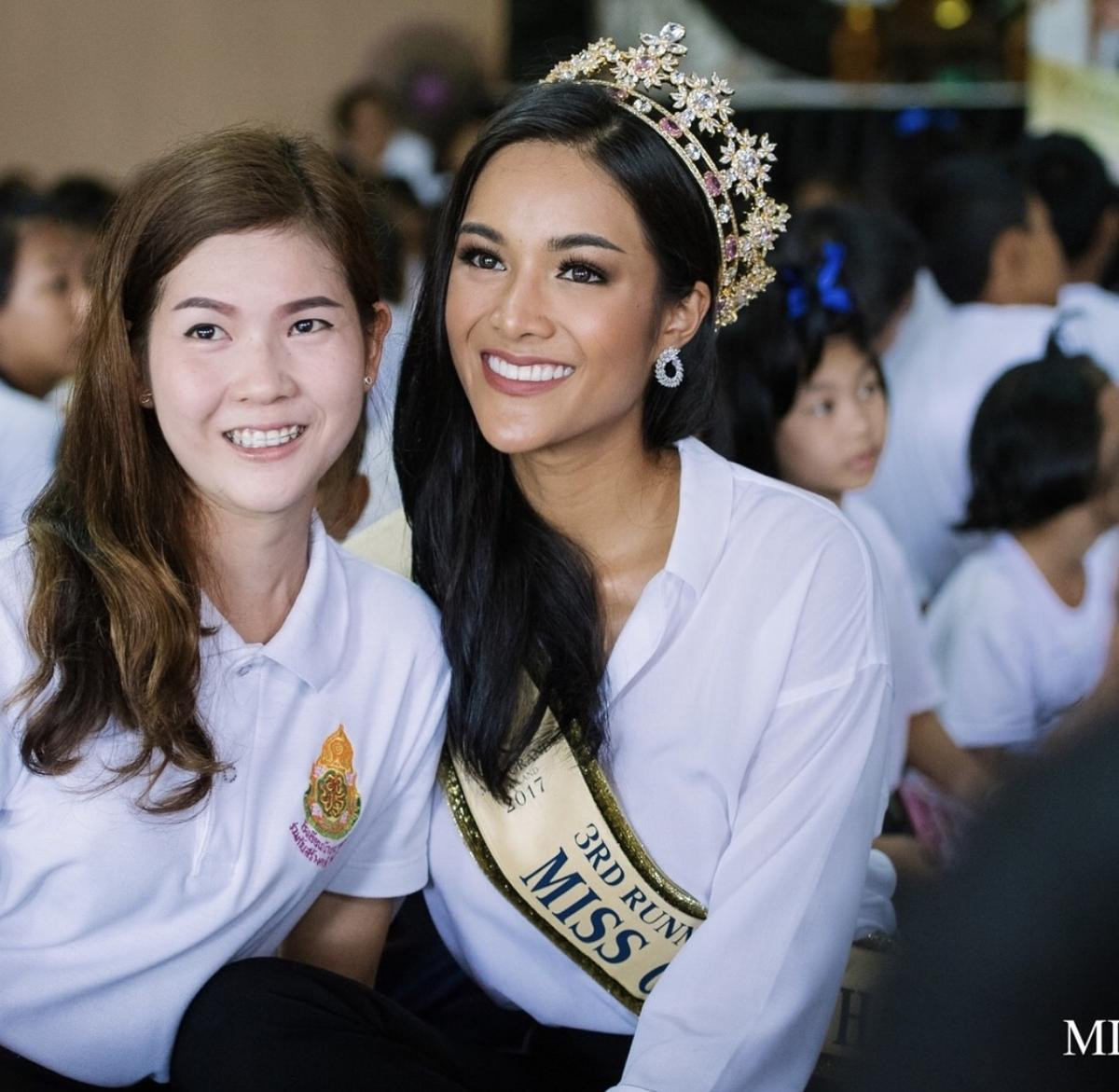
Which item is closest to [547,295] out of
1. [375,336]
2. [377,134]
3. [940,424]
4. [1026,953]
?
[375,336]

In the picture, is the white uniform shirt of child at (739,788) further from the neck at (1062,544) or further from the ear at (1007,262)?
the ear at (1007,262)

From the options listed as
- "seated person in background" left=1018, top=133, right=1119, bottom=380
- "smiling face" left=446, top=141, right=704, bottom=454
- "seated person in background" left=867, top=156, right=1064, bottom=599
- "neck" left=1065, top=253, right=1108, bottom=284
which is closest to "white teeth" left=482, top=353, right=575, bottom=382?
"smiling face" left=446, top=141, right=704, bottom=454

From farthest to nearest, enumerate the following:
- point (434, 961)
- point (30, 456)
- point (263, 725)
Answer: point (30, 456)
point (434, 961)
point (263, 725)

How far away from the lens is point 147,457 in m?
1.57

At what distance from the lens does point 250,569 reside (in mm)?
1603

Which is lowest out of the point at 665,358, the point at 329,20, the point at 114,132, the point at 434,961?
the point at 434,961

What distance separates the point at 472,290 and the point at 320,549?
0.29 m

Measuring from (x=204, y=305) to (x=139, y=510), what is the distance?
0.63 ft

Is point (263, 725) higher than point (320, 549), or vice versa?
point (320, 549)

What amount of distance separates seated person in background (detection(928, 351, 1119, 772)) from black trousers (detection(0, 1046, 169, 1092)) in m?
1.43

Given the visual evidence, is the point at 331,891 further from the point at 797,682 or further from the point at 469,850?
the point at 797,682

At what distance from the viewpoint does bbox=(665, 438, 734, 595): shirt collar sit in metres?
1.66

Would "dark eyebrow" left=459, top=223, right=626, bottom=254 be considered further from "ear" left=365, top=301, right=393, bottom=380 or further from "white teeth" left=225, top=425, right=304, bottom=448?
"white teeth" left=225, top=425, right=304, bottom=448

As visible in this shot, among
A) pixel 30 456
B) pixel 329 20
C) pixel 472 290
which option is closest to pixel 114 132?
pixel 329 20
